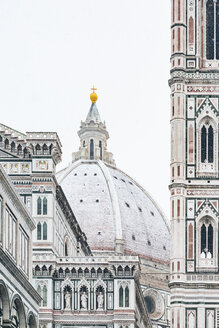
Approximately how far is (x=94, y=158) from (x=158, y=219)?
7.82 metres

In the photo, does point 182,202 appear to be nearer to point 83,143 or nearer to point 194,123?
point 194,123

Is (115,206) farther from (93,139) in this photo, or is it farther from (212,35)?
(212,35)

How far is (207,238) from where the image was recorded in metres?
60.5

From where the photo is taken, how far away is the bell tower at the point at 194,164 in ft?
194

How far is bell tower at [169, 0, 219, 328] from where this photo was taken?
59.2m

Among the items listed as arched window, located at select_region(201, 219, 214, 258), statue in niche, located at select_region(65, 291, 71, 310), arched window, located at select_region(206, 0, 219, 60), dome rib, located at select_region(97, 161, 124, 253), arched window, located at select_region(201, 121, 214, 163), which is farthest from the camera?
dome rib, located at select_region(97, 161, 124, 253)

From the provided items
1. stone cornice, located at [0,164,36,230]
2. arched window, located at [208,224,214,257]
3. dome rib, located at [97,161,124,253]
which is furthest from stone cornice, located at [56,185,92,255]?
dome rib, located at [97,161,124,253]

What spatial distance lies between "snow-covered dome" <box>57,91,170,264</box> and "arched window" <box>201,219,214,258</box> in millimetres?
54603

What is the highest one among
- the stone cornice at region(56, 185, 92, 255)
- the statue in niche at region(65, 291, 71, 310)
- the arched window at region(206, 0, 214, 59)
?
the arched window at region(206, 0, 214, 59)

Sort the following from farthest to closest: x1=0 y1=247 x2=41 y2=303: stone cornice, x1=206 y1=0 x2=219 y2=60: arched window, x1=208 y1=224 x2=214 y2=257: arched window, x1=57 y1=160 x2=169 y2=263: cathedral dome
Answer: x1=57 y1=160 x2=169 y2=263: cathedral dome, x1=206 y1=0 x2=219 y2=60: arched window, x1=208 y1=224 x2=214 y2=257: arched window, x1=0 y1=247 x2=41 y2=303: stone cornice

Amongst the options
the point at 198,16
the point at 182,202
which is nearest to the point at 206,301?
the point at 182,202

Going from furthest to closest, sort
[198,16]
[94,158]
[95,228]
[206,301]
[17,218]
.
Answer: [94,158], [95,228], [198,16], [206,301], [17,218]

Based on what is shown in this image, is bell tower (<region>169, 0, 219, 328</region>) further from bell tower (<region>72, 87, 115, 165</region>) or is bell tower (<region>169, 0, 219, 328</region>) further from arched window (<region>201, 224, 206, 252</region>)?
bell tower (<region>72, 87, 115, 165</region>)

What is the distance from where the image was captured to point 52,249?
6094cm
